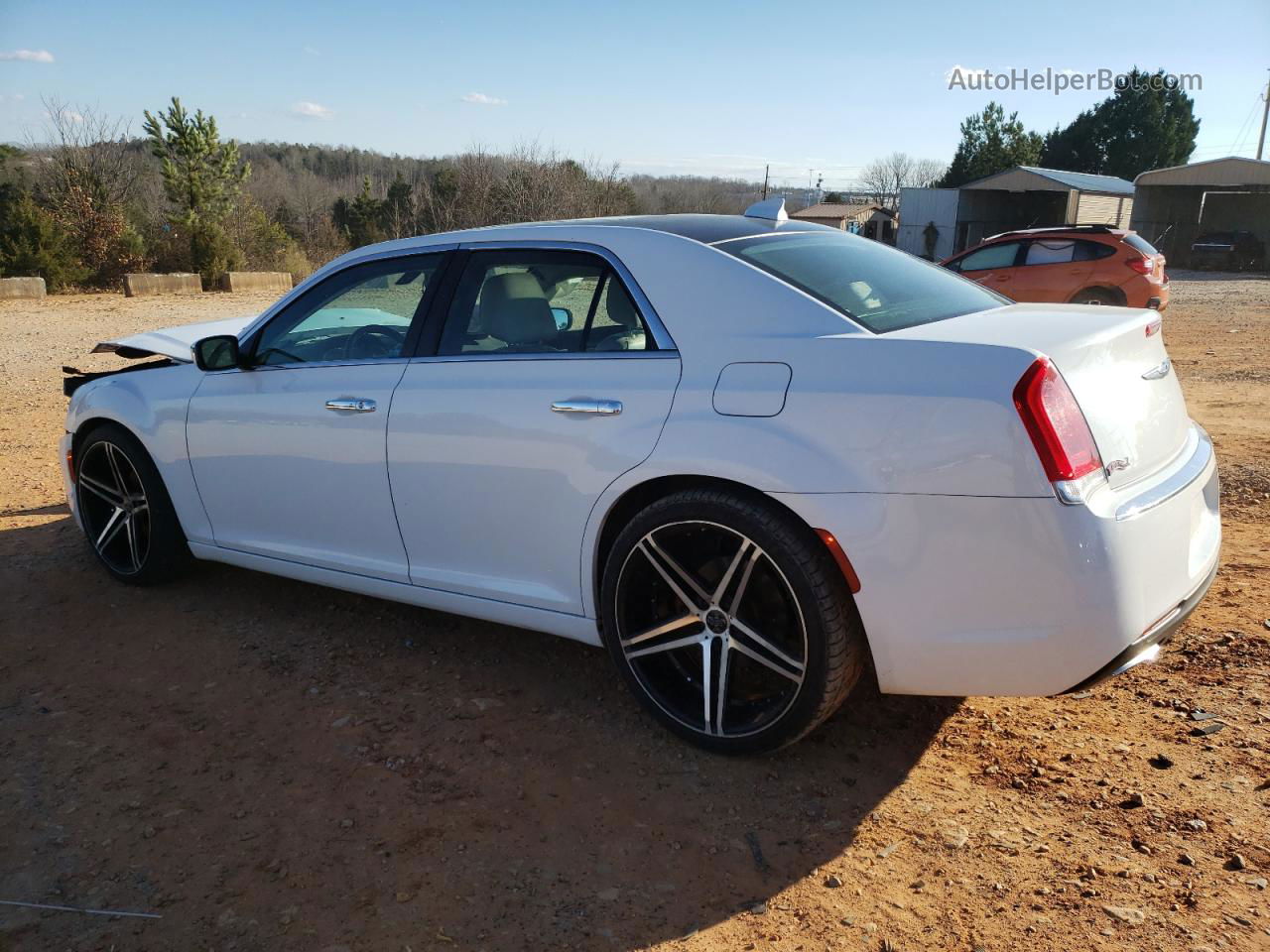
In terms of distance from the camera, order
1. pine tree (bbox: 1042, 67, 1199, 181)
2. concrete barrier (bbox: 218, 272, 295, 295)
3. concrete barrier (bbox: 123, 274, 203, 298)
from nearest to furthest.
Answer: concrete barrier (bbox: 123, 274, 203, 298), concrete barrier (bbox: 218, 272, 295, 295), pine tree (bbox: 1042, 67, 1199, 181)

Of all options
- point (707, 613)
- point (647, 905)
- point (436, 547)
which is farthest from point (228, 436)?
point (647, 905)

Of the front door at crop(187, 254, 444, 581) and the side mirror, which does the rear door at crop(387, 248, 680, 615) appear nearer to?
the front door at crop(187, 254, 444, 581)

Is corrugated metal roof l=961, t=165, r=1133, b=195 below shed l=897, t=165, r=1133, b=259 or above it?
above

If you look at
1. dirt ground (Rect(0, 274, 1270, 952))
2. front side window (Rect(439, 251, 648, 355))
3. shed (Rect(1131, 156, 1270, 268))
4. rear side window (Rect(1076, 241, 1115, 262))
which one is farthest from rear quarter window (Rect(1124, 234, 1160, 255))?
shed (Rect(1131, 156, 1270, 268))

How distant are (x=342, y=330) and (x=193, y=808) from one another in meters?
2.02

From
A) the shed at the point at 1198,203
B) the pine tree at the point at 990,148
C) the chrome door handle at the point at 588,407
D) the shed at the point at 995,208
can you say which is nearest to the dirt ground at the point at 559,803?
the chrome door handle at the point at 588,407

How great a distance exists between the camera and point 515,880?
2572 millimetres

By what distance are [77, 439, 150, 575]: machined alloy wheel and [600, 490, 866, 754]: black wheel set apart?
2.68 metres

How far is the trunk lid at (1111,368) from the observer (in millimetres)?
2604

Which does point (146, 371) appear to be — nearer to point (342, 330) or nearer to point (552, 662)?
point (342, 330)

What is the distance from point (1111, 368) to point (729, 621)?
133 centimetres

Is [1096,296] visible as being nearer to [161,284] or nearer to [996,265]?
[996,265]

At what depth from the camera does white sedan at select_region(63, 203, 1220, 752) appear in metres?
2.53

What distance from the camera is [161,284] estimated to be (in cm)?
2345
